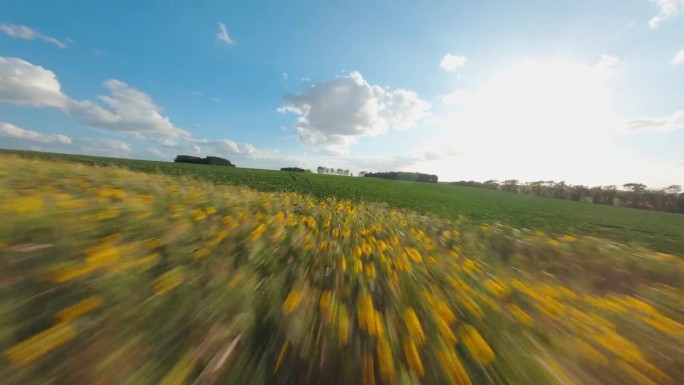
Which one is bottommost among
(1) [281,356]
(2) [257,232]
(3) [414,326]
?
(1) [281,356]

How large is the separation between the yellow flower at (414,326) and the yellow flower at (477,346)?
0.75 feet

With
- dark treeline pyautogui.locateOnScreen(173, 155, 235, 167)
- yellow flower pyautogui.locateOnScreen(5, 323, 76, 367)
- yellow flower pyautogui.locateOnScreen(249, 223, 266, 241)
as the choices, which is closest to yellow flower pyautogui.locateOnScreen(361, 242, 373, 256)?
yellow flower pyautogui.locateOnScreen(249, 223, 266, 241)

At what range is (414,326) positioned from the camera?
5.49ft

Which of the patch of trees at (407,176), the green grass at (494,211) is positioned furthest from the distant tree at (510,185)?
the green grass at (494,211)

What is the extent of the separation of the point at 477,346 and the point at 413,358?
363 mm

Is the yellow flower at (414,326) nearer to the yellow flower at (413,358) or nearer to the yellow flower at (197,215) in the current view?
the yellow flower at (413,358)

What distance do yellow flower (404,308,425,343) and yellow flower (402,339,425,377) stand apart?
8 cm

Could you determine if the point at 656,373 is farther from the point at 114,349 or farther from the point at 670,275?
the point at 670,275

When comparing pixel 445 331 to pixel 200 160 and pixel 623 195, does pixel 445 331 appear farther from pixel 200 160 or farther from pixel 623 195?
pixel 623 195

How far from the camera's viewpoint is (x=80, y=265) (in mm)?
1651

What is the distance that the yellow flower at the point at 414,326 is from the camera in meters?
1.61

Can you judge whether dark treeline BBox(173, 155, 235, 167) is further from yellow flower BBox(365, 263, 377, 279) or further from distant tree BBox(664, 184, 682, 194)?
distant tree BBox(664, 184, 682, 194)

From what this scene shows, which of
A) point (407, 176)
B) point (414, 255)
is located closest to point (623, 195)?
point (407, 176)

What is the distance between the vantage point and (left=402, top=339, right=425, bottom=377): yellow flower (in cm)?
140
